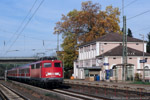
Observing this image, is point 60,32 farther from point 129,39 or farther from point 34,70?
point 34,70

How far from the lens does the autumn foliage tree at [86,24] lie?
67.3 meters

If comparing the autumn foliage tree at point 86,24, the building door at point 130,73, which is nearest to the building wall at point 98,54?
the autumn foliage tree at point 86,24

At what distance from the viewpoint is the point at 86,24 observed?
224ft

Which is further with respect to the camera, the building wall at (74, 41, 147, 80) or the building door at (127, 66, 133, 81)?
the building wall at (74, 41, 147, 80)

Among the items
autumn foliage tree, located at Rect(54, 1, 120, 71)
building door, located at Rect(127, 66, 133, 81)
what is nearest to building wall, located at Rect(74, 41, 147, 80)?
autumn foliage tree, located at Rect(54, 1, 120, 71)

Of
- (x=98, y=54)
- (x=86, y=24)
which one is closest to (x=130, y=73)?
(x=98, y=54)

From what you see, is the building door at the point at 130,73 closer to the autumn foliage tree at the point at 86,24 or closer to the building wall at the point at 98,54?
the building wall at the point at 98,54

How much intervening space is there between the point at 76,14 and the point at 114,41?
1246cm

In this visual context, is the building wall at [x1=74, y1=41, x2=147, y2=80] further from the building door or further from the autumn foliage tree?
the building door

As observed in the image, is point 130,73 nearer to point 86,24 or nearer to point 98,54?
point 98,54

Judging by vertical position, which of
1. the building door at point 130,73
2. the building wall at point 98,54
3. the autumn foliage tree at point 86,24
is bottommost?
the building door at point 130,73

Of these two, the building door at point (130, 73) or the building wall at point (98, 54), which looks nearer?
the building door at point (130, 73)

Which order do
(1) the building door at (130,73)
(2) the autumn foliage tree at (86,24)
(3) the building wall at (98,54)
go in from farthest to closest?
1. (2) the autumn foliage tree at (86,24)
2. (3) the building wall at (98,54)
3. (1) the building door at (130,73)

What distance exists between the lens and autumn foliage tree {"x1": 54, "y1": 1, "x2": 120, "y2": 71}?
67.3 m
